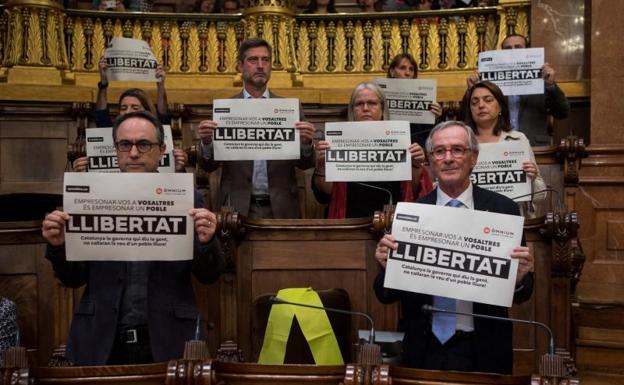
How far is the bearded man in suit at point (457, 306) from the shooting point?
239cm

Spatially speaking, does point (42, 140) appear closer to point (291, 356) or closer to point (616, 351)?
point (291, 356)

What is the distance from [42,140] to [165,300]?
3.30m

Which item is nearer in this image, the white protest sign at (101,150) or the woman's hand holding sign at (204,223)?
the woman's hand holding sign at (204,223)

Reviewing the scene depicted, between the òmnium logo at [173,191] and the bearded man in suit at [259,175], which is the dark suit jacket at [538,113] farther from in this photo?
the òmnium logo at [173,191]

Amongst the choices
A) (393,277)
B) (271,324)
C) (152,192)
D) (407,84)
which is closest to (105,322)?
(152,192)

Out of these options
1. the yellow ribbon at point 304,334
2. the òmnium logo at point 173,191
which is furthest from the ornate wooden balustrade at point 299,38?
the òmnium logo at point 173,191

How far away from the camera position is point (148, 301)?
2.50 metres

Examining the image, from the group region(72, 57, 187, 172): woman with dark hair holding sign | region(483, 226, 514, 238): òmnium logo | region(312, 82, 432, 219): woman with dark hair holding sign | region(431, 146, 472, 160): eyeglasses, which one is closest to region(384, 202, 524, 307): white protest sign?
region(483, 226, 514, 238): òmnium logo

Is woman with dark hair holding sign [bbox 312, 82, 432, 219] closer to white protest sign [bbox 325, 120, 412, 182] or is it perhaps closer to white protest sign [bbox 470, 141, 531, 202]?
white protest sign [bbox 325, 120, 412, 182]

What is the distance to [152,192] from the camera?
8.07ft

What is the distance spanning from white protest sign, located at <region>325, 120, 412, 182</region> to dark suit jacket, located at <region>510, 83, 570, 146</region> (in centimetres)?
128

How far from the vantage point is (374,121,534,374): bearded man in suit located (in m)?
2.39

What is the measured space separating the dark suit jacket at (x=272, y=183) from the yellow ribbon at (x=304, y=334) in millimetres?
851

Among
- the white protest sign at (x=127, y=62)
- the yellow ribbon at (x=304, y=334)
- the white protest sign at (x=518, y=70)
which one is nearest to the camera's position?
the yellow ribbon at (x=304, y=334)
